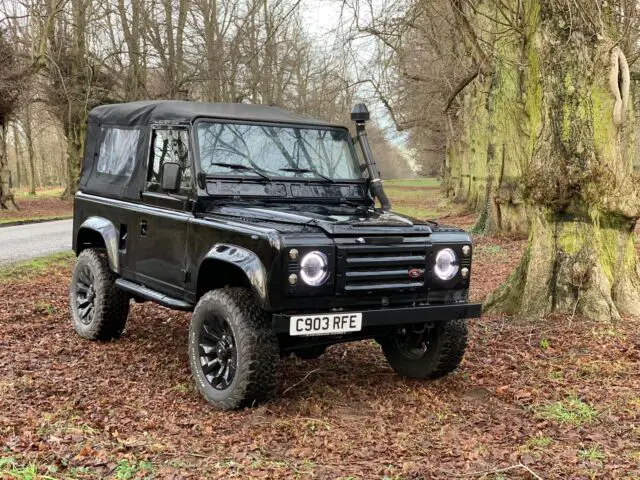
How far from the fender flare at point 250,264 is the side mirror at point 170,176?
916 mm

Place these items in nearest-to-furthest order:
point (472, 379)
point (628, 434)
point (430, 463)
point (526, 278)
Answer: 1. point (430, 463)
2. point (628, 434)
3. point (472, 379)
4. point (526, 278)

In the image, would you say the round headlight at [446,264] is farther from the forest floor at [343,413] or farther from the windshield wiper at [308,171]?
the windshield wiper at [308,171]

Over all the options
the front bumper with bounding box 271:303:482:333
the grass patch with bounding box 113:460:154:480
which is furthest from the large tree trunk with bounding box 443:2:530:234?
the grass patch with bounding box 113:460:154:480

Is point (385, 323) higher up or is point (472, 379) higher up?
point (385, 323)

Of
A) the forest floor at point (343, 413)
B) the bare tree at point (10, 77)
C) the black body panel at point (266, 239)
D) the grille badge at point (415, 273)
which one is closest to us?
the forest floor at point (343, 413)

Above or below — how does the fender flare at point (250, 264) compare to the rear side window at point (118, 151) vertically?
below

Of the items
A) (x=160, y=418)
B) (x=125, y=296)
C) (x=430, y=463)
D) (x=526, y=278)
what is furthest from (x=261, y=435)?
(x=526, y=278)

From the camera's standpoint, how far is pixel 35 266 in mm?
11617

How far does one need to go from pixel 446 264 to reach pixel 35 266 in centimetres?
874

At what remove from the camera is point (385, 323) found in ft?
15.1

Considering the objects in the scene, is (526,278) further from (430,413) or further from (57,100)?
(57,100)

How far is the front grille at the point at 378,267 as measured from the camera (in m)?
4.52

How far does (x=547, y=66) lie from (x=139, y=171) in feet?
13.0

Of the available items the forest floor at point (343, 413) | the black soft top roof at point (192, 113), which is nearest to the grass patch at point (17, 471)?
the forest floor at point (343, 413)
